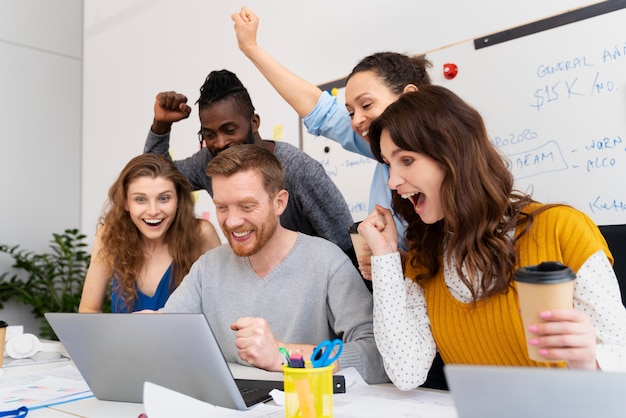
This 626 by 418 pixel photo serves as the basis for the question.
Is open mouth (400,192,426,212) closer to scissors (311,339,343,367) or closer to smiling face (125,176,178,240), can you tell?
scissors (311,339,343,367)

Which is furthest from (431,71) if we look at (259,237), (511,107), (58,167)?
(58,167)

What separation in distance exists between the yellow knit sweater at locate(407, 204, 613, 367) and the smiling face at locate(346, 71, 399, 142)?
597 mm

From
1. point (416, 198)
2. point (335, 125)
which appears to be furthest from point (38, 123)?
point (416, 198)

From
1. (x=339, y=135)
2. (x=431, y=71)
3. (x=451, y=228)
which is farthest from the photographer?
(x=431, y=71)

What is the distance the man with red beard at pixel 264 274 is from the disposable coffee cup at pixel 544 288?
73 centimetres

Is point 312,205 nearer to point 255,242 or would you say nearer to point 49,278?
point 255,242

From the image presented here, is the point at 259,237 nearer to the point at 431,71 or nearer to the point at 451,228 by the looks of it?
the point at 451,228

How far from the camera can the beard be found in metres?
1.69

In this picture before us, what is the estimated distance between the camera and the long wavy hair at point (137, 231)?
220cm

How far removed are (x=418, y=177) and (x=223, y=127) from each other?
1.33 metres

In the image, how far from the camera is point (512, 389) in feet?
2.08

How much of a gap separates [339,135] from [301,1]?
1350 mm

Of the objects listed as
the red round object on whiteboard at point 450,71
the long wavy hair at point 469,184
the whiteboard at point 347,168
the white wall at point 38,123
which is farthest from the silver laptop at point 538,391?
the white wall at point 38,123

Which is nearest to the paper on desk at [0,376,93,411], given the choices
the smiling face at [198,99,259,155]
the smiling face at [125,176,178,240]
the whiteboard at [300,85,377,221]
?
the smiling face at [125,176,178,240]
